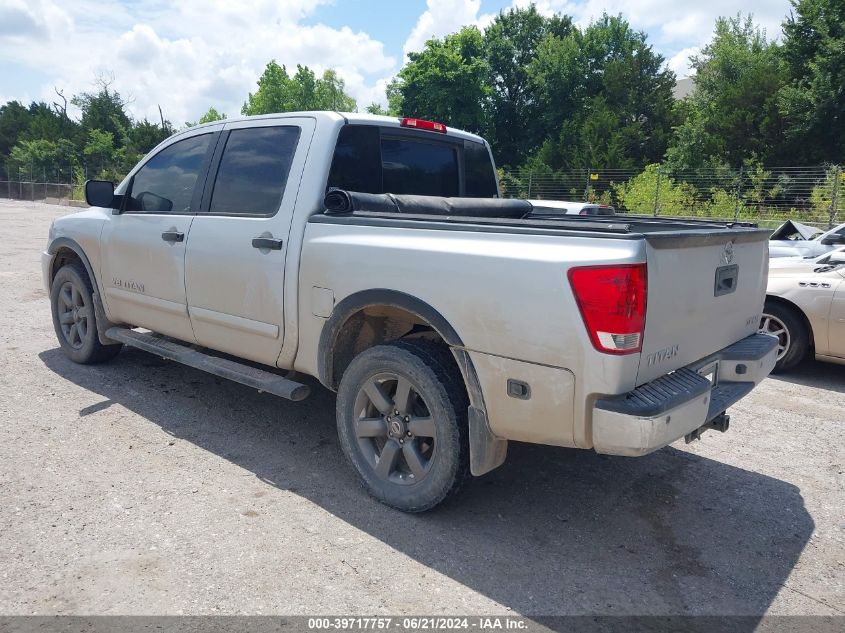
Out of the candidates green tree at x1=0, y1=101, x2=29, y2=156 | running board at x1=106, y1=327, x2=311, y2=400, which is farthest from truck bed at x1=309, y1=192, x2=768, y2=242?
green tree at x1=0, y1=101, x2=29, y2=156

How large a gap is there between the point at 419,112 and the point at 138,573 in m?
46.8

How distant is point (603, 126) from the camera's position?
3675 centimetres

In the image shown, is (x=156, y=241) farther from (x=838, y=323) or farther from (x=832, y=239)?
(x=832, y=239)

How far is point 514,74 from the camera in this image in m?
50.9

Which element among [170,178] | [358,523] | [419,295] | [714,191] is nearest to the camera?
[419,295]

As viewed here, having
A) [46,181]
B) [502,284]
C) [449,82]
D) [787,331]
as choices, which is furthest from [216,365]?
[46,181]

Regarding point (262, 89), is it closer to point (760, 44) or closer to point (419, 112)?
point (419, 112)

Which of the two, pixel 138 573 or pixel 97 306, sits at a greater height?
pixel 97 306

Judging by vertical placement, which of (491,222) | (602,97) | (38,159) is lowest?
(491,222)

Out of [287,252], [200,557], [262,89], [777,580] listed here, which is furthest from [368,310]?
[262,89]

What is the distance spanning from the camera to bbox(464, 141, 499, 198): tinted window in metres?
4.84

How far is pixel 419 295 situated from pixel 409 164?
1572mm

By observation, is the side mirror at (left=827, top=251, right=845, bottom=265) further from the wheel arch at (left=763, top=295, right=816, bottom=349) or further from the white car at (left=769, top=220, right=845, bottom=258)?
the white car at (left=769, top=220, right=845, bottom=258)

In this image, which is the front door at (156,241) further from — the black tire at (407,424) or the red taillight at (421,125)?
the black tire at (407,424)
